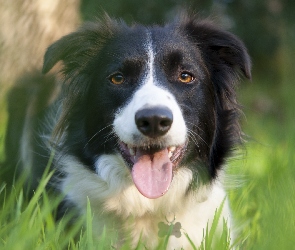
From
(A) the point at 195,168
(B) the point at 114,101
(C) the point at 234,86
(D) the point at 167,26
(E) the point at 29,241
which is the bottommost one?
(E) the point at 29,241

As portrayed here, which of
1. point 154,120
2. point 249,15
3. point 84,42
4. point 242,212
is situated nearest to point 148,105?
point 154,120

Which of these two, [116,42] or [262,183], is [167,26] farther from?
[262,183]

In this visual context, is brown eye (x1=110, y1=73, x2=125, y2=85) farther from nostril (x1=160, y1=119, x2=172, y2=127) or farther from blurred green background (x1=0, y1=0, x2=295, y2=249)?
blurred green background (x1=0, y1=0, x2=295, y2=249)

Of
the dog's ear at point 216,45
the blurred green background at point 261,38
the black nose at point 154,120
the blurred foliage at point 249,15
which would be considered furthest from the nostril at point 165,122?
the blurred foliage at point 249,15

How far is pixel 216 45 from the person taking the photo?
3.87 metres

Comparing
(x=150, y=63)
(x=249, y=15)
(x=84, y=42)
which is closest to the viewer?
(x=150, y=63)

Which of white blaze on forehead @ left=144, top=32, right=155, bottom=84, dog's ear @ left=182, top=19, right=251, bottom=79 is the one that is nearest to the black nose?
white blaze on forehead @ left=144, top=32, right=155, bottom=84

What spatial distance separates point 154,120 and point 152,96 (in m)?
0.16

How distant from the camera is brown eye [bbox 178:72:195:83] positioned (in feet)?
11.4

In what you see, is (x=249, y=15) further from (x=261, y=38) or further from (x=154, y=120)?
(x=154, y=120)

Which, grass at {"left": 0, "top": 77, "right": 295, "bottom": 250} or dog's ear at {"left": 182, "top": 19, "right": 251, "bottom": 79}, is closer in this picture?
grass at {"left": 0, "top": 77, "right": 295, "bottom": 250}

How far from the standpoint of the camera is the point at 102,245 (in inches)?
102

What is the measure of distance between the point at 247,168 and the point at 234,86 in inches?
67.7

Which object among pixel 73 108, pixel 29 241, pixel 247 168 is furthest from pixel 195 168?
pixel 247 168
